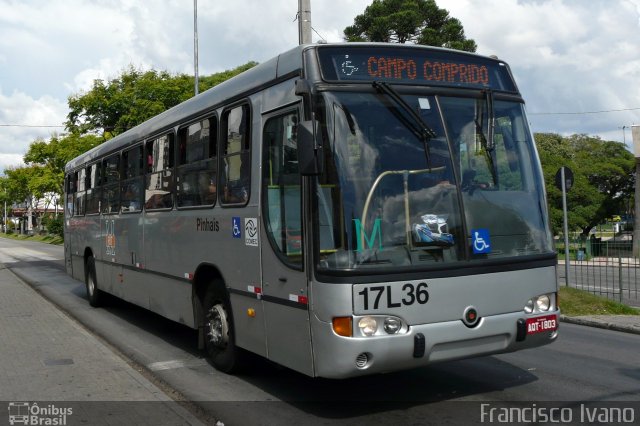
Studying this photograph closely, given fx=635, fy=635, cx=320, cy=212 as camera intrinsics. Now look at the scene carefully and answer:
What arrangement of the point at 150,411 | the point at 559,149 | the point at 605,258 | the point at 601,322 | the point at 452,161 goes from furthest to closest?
1. the point at 559,149
2. the point at 605,258
3. the point at 601,322
4. the point at 150,411
5. the point at 452,161

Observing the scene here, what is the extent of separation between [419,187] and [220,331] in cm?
293

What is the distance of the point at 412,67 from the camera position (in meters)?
5.43

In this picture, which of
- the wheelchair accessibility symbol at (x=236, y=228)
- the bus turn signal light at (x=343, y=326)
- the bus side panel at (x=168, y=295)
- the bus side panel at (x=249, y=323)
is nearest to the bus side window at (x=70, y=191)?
the bus side panel at (x=168, y=295)

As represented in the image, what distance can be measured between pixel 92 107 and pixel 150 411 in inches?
1107

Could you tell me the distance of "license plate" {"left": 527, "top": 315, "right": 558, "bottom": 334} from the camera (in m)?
5.45

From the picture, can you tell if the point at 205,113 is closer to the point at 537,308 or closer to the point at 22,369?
the point at 22,369

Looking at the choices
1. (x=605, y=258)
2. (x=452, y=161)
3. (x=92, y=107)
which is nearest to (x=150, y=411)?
(x=452, y=161)

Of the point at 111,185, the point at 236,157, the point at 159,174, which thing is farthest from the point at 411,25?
the point at 236,157

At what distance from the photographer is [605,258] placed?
19469mm

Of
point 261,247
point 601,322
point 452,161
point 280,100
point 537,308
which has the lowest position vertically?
point 601,322

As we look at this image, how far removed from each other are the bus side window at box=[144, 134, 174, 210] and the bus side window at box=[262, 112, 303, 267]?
2699 millimetres

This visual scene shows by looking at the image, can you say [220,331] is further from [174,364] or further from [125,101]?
[125,101]

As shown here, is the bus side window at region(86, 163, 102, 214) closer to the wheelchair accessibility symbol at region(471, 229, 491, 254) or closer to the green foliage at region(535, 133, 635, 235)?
the wheelchair accessibility symbol at region(471, 229, 491, 254)

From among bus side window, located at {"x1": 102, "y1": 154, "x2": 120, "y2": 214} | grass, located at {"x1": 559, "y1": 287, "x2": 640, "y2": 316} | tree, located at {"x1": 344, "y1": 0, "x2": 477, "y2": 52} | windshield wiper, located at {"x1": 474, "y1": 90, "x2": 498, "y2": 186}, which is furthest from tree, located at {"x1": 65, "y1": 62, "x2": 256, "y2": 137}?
windshield wiper, located at {"x1": 474, "y1": 90, "x2": 498, "y2": 186}
